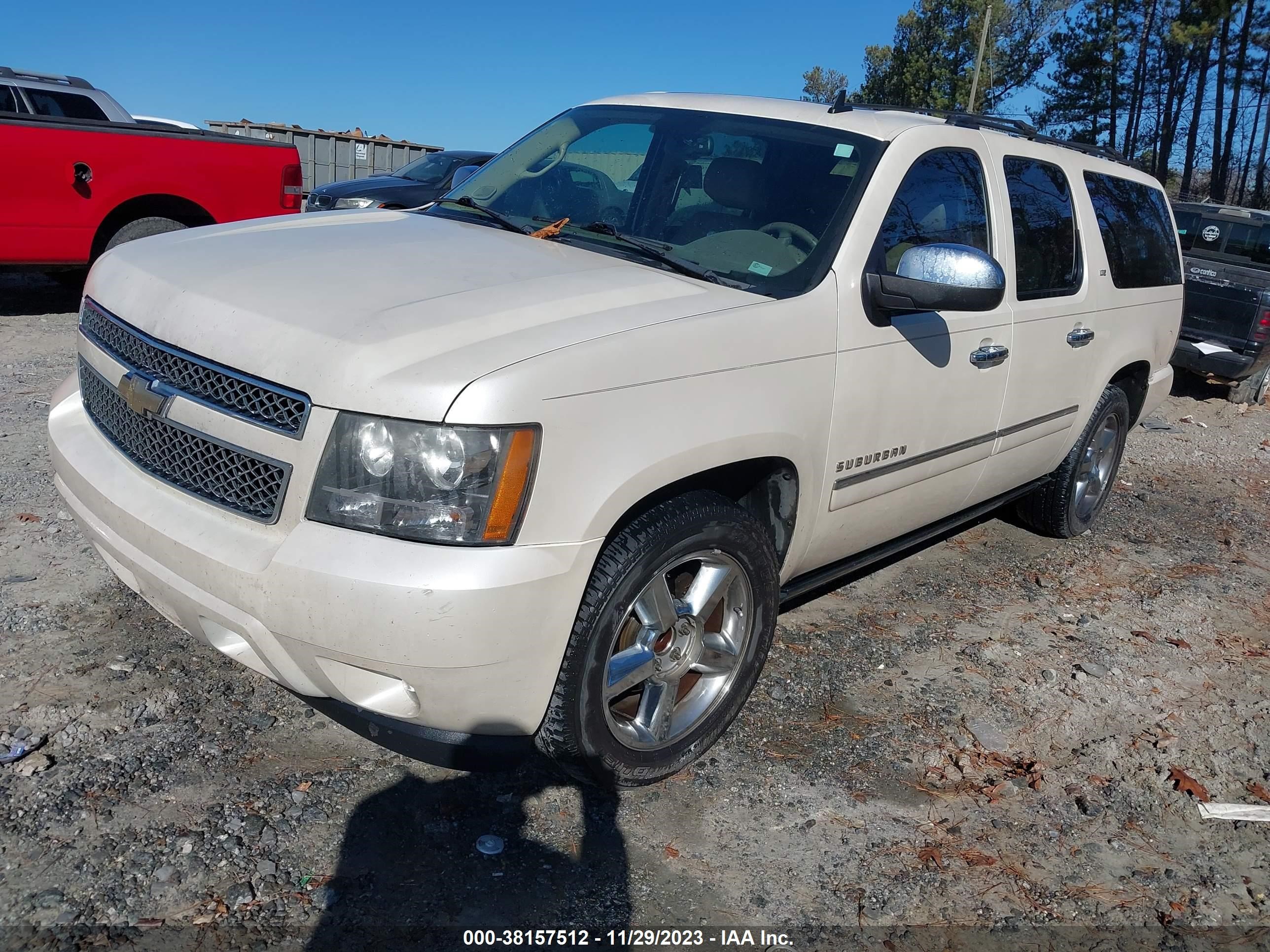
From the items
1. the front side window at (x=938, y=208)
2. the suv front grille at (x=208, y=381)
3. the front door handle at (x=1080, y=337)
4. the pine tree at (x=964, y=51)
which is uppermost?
the pine tree at (x=964, y=51)

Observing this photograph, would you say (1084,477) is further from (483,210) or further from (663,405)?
(663,405)

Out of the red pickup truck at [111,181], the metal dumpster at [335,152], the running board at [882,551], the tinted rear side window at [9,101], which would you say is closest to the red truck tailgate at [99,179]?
the red pickup truck at [111,181]

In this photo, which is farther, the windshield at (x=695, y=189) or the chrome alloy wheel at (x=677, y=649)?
the windshield at (x=695, y=189)

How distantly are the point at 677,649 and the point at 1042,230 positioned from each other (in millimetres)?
2539

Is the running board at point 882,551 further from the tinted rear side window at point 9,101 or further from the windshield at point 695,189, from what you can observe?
the tinted rear side window at point 9,101

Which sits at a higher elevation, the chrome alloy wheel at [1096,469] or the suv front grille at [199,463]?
the suv front grille at [199,463]

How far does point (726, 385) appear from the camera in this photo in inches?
106

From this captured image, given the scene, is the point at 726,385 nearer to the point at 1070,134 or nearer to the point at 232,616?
the point at 232,616

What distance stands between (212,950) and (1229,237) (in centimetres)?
1049

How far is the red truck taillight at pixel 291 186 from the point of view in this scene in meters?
8.74

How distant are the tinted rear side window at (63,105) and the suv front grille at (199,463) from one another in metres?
7.77

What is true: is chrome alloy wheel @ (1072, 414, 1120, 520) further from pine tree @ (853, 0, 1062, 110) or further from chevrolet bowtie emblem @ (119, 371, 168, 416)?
pine tree @ (853, 0, 1062, 110)

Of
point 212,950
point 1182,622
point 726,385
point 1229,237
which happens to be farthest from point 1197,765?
point 1229,237

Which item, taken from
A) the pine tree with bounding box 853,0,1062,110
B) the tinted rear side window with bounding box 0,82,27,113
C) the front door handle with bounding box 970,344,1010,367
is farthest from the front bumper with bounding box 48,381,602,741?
the pine tree with bounding box 853,0,1062,110
